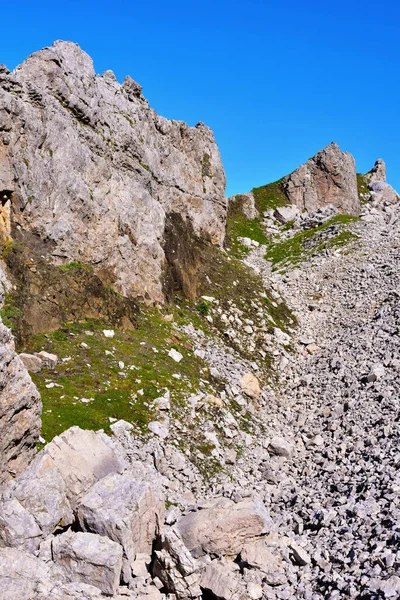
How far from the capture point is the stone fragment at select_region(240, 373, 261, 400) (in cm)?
3134

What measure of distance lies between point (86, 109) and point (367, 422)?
1183 inches

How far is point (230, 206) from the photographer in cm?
7500

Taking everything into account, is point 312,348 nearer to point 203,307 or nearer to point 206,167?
point 203,307

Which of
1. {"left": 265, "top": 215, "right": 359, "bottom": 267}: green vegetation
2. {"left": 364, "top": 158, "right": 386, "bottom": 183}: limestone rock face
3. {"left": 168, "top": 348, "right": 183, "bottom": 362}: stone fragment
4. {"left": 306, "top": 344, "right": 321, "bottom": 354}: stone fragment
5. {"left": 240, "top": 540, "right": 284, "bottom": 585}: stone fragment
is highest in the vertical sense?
{"left": 364, "top": 158, "right": 386, "bottom": 183}: limestone rock face

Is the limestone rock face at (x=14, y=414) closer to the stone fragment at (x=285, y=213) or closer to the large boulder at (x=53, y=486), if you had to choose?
the large boulder at (x=53, y=486)

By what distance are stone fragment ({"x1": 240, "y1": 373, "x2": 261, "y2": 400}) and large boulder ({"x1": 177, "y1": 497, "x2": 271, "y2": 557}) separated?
1401cm

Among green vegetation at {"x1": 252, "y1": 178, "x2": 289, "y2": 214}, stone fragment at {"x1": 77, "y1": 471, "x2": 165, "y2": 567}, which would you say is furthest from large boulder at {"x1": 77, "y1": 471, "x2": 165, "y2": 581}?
green vegetation at {"x1": 252, "y1": 178, "x2": 289, "y2": 214}

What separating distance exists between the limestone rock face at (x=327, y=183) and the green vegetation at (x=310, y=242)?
9659 millimetres

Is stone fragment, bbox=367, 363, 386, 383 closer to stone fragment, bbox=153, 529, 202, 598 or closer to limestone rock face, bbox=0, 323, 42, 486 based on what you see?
stone fragment, bbox=153, 529, 202, 598

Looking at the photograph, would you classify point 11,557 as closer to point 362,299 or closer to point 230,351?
point 230,351

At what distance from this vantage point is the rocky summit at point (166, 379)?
1509 cm

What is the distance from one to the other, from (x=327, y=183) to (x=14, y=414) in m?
71.4

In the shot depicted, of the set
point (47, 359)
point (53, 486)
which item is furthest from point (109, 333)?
point (53, 486)

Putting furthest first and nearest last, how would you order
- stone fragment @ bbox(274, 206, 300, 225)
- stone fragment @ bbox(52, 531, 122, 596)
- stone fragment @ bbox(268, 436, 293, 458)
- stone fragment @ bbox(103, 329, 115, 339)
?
1. stone fragment @ bbox(274, 206, 300, 225)
2. stone fragment @ bbox(103, 329, 115, 339)
3. stone fragment @ bbox(268, 436, 293, 458)
4. stone fragment @ bbox(52, 531, 122, 596)
